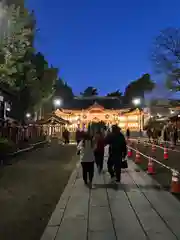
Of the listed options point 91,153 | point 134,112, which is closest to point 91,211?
point 91,153

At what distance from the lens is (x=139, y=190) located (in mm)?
9250

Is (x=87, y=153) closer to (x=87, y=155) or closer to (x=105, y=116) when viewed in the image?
(x=87, y=155)

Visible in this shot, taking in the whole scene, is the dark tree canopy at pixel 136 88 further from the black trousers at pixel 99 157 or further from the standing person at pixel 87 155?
the standing person at pixel 87 155

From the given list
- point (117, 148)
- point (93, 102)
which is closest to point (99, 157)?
point (117, 148)

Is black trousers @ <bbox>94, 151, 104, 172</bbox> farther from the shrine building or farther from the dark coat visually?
the shrine building

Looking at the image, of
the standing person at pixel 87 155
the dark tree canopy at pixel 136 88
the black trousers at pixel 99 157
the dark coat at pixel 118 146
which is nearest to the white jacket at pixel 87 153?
the standing person at pixel 87 155

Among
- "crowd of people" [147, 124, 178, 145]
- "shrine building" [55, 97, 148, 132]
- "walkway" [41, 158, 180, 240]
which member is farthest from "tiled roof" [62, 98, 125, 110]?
"walkway" [41, 158, 180, 240]

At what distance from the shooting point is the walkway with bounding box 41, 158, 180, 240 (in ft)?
17.1

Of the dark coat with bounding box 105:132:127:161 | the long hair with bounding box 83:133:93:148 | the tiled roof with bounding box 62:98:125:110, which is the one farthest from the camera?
the tiled roof with bounding box 62:98:125:110

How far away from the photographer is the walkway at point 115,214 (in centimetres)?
522

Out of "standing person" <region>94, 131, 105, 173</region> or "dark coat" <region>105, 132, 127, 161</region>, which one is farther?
"standing person" <region>94, 131, 105, 173</region>

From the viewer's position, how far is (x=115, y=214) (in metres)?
6.58

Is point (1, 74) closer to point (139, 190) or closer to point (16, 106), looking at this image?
point (139, 190)

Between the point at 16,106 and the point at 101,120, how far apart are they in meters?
24.1
